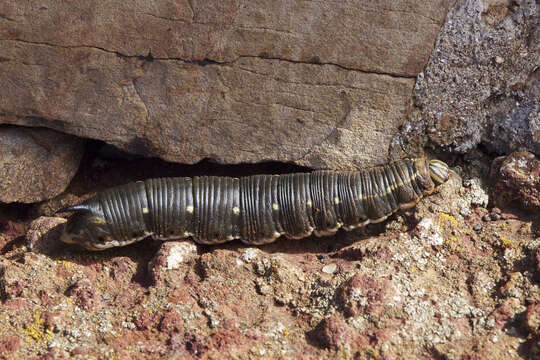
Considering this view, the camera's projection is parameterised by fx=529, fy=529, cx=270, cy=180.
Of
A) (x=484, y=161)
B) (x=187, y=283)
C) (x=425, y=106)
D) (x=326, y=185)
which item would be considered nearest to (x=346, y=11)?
(x=425, y=106)

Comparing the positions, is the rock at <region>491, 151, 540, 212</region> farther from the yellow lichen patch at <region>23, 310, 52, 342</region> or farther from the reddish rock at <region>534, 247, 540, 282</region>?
the yellow lichen patch at <region>23, 310, 52, 342</region>

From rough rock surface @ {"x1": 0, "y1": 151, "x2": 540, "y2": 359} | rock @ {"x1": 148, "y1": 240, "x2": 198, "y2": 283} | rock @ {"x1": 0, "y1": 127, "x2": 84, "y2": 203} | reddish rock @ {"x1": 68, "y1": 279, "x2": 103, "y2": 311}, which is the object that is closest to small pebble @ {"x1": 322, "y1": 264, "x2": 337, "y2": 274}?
rough rock surface @ {"x1": 0, "y1": 151, "x2": 540, "y2": 359}

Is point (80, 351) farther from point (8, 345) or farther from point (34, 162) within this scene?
point (34, 162)

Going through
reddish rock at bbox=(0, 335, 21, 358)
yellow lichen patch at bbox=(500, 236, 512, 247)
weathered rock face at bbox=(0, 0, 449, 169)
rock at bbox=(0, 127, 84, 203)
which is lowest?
reddish rock at bbox=(0, 335, 21, 358)

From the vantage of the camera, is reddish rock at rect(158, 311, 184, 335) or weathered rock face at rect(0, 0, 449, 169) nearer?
reddish rock at rect(158, 311, 184, 335)

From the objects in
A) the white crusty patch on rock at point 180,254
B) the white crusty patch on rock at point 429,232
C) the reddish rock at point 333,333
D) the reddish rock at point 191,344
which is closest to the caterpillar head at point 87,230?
the white crusty patch on rock at point 180,254

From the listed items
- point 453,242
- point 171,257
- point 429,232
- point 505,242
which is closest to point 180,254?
point 171,257

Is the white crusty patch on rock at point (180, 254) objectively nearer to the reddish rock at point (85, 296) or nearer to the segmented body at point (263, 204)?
the segmented body at point (263, 204)
